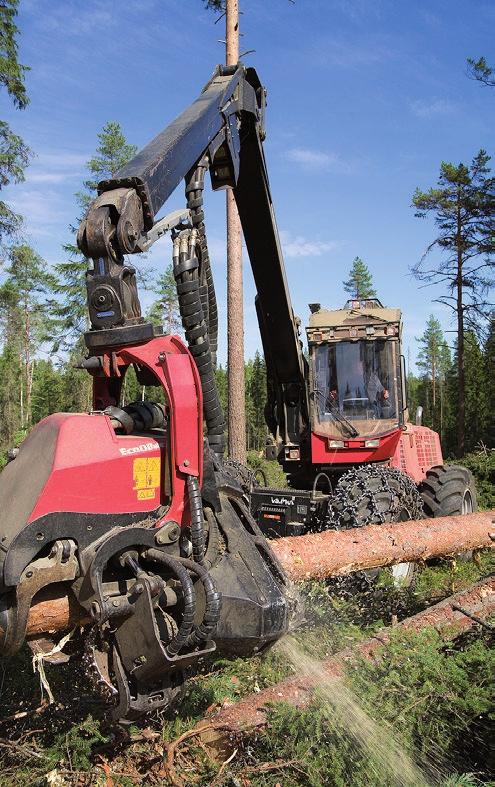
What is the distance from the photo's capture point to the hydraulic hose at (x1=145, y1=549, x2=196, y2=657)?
10.1ft

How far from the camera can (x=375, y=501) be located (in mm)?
6930

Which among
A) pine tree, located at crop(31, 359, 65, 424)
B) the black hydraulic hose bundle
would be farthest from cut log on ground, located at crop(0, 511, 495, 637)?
pine tree, located at crop(31, 359, 65, 424)

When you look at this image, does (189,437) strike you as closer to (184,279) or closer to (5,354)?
(184,279)

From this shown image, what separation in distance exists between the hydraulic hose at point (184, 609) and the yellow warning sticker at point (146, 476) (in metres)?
0.35

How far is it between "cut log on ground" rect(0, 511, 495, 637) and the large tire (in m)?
0.87

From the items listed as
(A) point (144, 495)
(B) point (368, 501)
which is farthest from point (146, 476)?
(B) point (368, 501)

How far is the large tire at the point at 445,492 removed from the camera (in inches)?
316

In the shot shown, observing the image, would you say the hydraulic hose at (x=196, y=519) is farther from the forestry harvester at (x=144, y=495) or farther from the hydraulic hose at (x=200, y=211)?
the hydraulic hose at (x=200, y=211)

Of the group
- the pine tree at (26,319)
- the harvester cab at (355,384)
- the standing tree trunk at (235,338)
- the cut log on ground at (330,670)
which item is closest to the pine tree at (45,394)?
the pine tree at (26,319)

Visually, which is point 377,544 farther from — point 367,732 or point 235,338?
point 235,338

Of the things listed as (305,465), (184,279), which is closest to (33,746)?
(184,279)

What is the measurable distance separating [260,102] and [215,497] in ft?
13.5

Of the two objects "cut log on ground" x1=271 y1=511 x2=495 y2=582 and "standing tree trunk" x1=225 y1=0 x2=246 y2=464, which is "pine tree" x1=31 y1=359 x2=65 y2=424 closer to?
"standing tree trunk" x1=225 y1=0 x2=246 y2=464

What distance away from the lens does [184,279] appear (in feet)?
13.6
